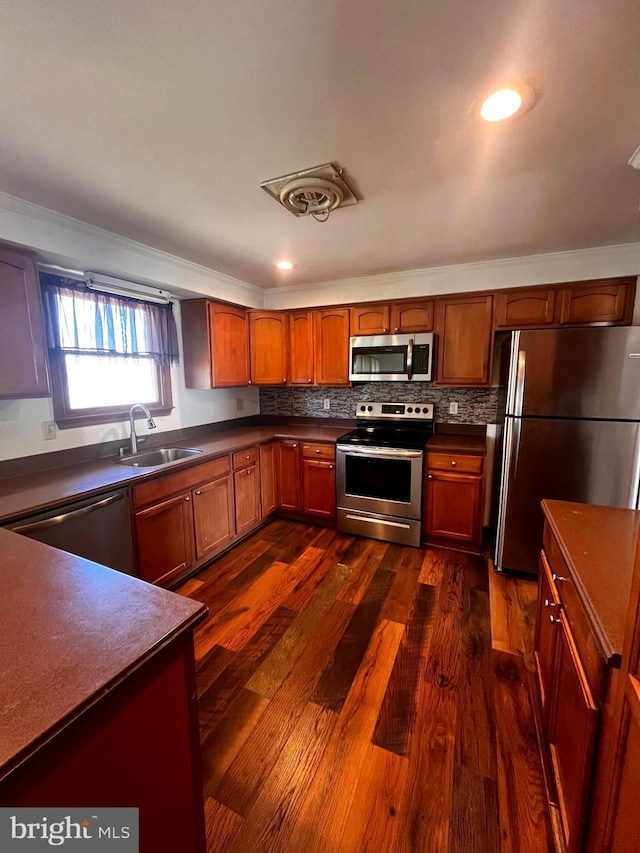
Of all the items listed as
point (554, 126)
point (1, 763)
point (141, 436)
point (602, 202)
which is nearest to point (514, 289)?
point (602, 202)

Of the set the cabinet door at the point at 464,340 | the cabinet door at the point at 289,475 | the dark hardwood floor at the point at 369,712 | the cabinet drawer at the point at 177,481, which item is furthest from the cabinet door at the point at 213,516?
the cabinet door at the point at 464,340

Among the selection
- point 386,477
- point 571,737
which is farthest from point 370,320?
point 571,737

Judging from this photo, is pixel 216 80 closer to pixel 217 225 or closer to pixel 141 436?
pixel 217 225

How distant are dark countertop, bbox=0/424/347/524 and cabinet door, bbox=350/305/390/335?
1.40 m

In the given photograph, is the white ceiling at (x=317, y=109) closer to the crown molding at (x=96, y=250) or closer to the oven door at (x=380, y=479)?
the crown molding at (x=96, y=250)

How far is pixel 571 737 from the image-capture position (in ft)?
3.41

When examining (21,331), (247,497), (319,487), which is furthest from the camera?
(319,487)

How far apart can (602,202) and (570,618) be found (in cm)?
203

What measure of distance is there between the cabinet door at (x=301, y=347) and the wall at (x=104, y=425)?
719 mm

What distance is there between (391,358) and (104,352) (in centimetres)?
222

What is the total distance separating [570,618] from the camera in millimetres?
1107

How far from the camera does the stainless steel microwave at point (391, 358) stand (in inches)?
120

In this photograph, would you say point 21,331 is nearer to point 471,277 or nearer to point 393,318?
point 393,318

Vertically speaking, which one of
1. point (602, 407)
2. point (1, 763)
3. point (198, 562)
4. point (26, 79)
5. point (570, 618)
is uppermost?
point (26, 79)
